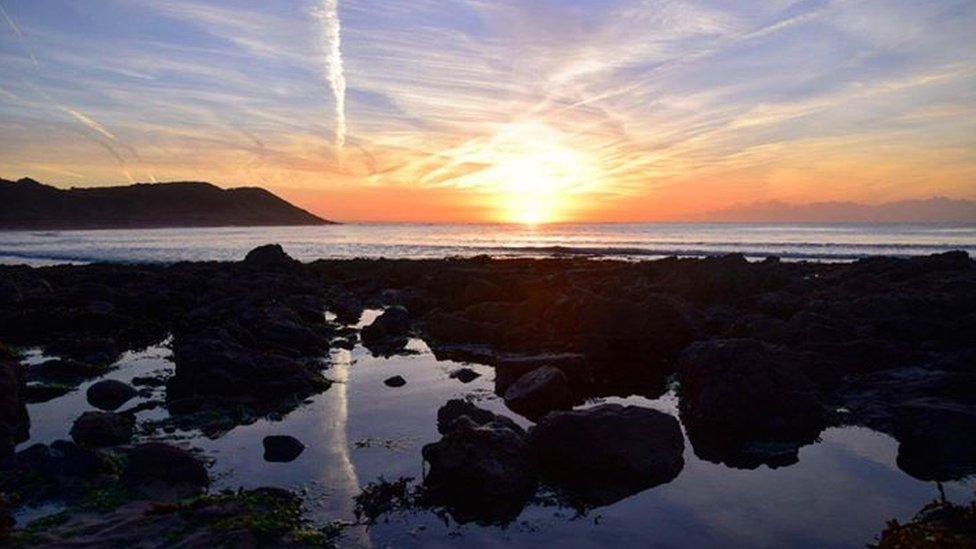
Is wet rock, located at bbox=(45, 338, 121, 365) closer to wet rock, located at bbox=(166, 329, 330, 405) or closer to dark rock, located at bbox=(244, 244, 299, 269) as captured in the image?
wet rock, located at bbox=(166, 329, 330, 405)

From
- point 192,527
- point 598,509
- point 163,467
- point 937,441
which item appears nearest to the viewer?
point 192,527

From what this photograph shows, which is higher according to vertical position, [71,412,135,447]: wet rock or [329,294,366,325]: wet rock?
[71,412,135,447]: wet rock

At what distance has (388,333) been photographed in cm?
2009

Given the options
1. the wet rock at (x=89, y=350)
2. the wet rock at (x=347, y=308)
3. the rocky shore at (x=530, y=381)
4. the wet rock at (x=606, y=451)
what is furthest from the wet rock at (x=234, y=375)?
the wet rock at (x=347, y=308)

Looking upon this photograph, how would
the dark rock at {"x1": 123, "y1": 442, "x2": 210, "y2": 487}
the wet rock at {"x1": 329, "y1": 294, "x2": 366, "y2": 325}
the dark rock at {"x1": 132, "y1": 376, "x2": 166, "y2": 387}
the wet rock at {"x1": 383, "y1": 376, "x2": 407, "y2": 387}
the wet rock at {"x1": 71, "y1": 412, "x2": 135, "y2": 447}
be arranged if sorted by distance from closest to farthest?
the dark rock at {"x1": 123, "y1": 442, "x2": 210, "y2": 487} < the wet rock at {"x1": 71, "y1": 412, "x2": 135, "y2": 447} < the dark rock at {"x1": 132, "y1": 376, "x2": 166, "y2": 387} < the wet rock at {"x1": 383, "y1": 376, "x2": 407, "y2": 387} < the wet rock at {"x1": 329, "y1": 294, "x2": 366, "y2": 325}

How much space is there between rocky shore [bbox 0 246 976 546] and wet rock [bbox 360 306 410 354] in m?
0.10

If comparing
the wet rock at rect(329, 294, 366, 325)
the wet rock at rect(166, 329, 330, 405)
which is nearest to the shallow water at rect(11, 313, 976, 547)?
the wet rock at rect(166, 329, 330, 405)

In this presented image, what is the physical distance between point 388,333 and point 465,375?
6.01 metres

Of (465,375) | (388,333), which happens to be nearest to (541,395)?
(465,375)

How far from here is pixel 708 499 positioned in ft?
26.2

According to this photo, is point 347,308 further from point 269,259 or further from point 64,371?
point 269,259

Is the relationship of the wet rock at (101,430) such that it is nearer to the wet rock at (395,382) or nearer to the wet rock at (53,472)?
the wet rock at (53,472)

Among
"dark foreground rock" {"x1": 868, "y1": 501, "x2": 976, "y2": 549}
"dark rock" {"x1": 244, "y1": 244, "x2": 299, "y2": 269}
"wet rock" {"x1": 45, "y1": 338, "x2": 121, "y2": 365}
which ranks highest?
"dark rock" {"x1": 244, "y1": 244, "x2": 299, "y2": 269}

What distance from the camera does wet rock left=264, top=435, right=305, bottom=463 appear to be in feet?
30.3
